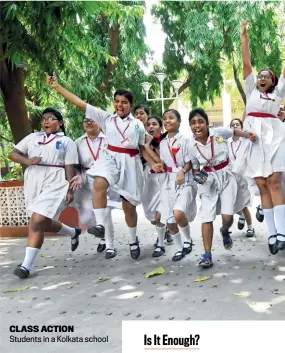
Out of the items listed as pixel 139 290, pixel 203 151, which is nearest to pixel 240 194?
pixel 203 151

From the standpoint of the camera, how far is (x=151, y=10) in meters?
11.3

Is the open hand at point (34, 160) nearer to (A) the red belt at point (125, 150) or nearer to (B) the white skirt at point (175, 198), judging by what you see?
(A) the red belt at point (125, 150)

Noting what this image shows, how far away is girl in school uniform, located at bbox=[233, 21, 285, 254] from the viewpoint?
15.4 ft

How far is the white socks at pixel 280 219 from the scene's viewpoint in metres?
4.56

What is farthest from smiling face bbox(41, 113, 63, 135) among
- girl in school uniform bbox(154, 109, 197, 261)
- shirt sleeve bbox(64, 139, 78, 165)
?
girl in school uniform bbox(154, 109, 197, 261)

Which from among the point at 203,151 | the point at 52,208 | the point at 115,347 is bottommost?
the point at 115,347

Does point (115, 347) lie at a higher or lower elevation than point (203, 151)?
lower

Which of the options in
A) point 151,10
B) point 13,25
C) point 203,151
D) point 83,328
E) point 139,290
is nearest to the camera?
point 83,328

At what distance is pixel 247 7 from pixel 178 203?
638 centimetres

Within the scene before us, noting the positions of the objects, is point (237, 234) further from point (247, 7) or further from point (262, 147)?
point (247, 7)

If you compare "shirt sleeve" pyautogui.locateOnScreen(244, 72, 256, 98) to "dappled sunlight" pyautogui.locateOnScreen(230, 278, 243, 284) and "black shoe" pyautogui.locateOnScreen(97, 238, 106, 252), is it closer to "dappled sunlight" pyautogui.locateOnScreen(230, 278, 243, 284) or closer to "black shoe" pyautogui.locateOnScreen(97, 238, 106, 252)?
"dappled sunlight" pyautogui.locateOnScreen(230, 278, 243, 284)

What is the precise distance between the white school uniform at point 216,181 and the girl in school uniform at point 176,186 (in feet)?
0.49

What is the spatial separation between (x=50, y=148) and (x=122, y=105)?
2.84 ft

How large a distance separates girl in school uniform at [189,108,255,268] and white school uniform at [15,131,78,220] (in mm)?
1354
